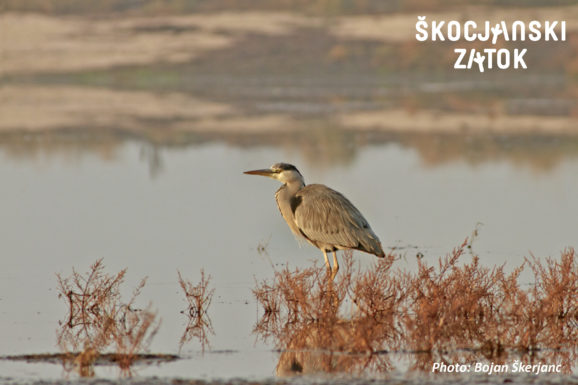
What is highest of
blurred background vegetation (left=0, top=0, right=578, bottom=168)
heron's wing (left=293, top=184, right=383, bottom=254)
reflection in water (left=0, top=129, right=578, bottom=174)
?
blurred background vegetation (left=0, top=0, right=578, bottom=168)

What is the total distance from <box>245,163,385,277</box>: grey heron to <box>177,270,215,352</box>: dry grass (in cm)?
111

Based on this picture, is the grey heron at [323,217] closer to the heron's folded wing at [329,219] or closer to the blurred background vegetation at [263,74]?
the heron's folded wing at [329,219]

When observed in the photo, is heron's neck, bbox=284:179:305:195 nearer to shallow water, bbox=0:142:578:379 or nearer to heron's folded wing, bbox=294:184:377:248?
heron's folded wing, bbox=294:184:377:248

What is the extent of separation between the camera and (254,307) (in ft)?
32.7

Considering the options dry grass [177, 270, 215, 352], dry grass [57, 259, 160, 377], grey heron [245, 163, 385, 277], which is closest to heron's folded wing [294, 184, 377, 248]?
grey heron [245, 163, 385, 277]

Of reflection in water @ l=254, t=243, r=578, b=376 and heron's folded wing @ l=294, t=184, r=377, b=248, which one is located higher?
heron's folded wing @ l=294, t=184, r=377, b=248

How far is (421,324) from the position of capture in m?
8.36

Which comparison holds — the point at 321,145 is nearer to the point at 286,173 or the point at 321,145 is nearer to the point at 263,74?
the point at 286,173

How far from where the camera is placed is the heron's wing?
1018cm

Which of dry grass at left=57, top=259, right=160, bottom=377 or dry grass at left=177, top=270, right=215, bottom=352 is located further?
dry grass at left=177, top=270, right=215, bottom=352

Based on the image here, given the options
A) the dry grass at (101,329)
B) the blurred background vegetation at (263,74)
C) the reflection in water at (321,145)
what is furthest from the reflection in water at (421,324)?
the blurred background vegetation at (263,74)

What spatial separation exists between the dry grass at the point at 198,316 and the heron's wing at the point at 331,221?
1.13 m

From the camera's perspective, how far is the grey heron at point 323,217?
33.5 ft

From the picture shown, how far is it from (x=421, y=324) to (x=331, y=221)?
2.17 metres
